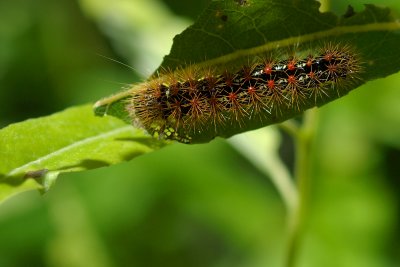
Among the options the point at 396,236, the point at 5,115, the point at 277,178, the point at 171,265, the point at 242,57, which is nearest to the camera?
the point at 242,57

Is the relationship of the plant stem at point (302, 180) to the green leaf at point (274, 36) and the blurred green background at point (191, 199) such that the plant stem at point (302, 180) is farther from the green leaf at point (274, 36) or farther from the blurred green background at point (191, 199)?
the blurred green background at point (191, 199)

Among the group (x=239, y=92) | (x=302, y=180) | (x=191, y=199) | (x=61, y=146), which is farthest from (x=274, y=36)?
(x=191, y=199)

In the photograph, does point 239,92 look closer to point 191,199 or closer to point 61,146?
point 61,146

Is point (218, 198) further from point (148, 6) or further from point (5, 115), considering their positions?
point (5, 115)

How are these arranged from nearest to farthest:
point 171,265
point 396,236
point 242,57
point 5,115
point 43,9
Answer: point 242,57 → point 396,236 → point 171,265 → point 5,115 → point 43,9

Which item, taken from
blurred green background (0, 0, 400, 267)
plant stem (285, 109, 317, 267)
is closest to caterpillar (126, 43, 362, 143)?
plant stem (285, 109, 317, 267)

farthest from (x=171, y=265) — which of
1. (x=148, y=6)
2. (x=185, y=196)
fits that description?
(x=148, y=6)
